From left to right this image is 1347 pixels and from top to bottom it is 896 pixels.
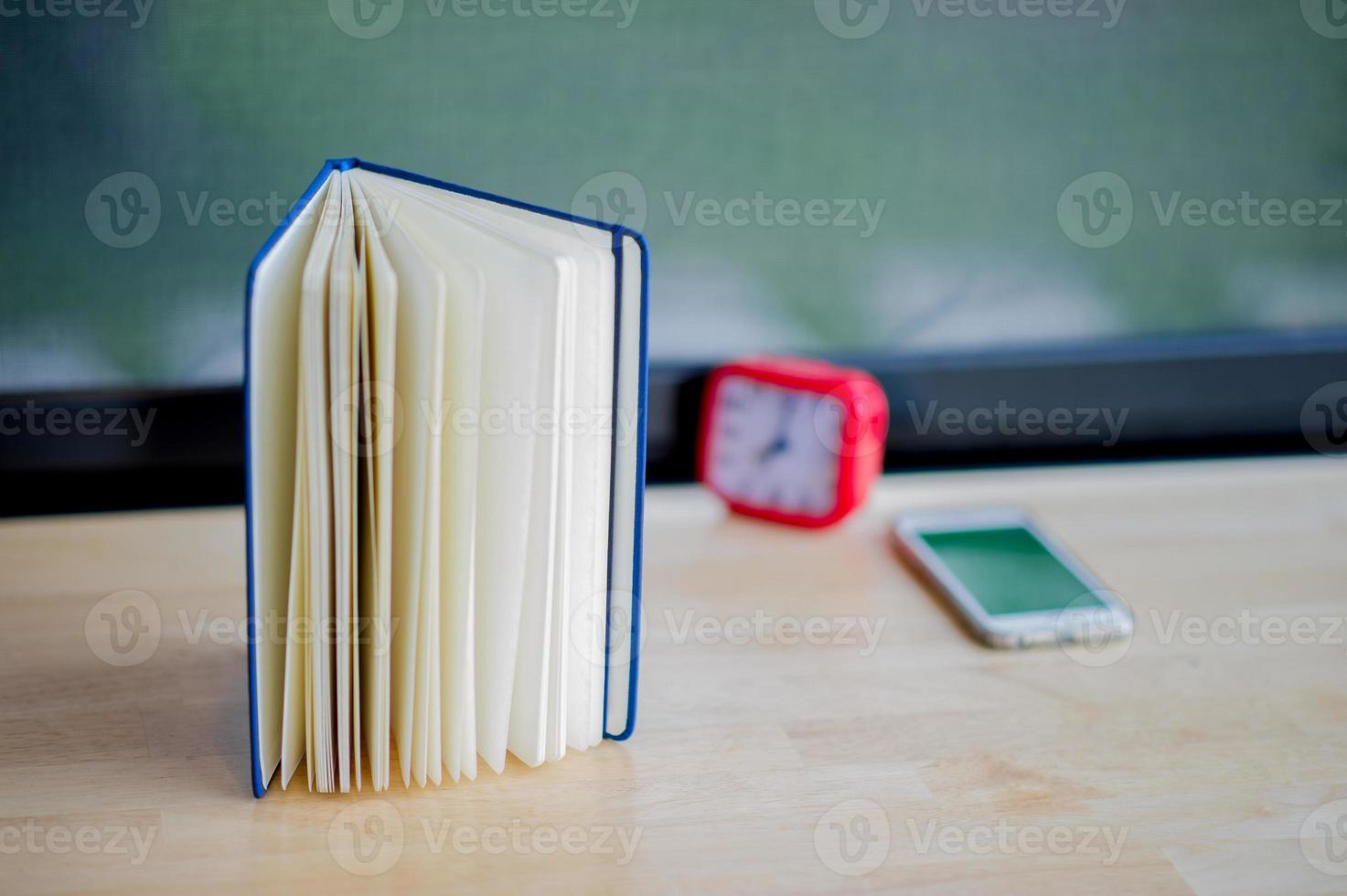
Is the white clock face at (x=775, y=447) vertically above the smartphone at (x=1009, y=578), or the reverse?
the white clock face at (x=775, y=447)

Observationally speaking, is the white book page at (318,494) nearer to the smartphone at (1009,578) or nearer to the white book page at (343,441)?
the white book page at (343,441)

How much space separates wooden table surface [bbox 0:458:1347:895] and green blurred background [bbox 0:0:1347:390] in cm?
19

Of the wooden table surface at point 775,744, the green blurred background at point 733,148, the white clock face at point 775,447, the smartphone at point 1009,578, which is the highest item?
the green blurred background at point 733,148

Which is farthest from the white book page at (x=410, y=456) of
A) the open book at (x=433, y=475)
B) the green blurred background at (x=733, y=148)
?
the green blurred background at (x=733, y=148)

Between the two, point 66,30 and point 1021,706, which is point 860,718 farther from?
point 66,30

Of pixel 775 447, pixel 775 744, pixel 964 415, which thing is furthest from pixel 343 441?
pixel 964 415

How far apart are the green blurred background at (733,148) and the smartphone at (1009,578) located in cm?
19

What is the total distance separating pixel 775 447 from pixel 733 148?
0.24 m

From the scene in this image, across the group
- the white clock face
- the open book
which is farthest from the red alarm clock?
the open book

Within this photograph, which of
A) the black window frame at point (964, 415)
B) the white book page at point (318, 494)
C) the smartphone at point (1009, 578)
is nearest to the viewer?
the white book page at point (318, 494)

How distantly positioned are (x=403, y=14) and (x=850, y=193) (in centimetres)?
38

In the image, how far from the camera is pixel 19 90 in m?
0.88

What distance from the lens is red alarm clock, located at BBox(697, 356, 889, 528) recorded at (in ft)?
3.19

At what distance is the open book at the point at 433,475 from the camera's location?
1.93 ft
